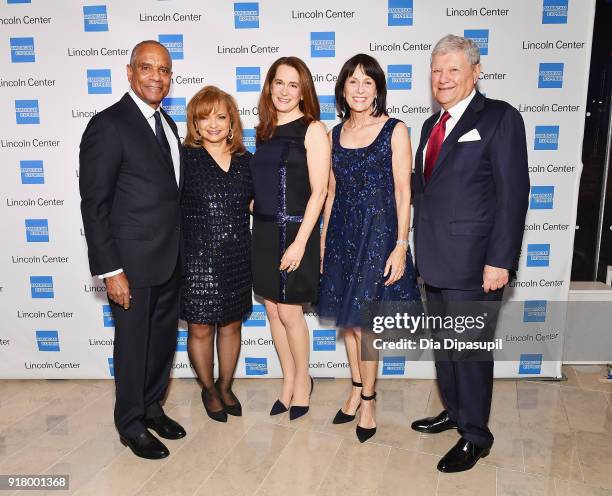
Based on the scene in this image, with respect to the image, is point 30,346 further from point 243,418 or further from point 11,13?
point 11,13

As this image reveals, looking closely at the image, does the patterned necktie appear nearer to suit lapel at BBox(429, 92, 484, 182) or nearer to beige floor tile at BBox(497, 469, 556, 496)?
suit lapel at BBox(429, 92, 484, 182)

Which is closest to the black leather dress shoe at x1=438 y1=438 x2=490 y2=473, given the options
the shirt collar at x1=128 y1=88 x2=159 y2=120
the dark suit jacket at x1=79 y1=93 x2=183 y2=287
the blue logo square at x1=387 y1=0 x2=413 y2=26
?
the dark suit jacket at x1=79 y1=93 x2=183 y2=287

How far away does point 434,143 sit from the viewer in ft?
7.91

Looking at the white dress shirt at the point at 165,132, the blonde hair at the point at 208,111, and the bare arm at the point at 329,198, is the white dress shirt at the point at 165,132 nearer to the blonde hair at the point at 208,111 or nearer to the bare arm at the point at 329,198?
the blonde hair at the point at 208,111

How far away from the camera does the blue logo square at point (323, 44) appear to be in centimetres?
314

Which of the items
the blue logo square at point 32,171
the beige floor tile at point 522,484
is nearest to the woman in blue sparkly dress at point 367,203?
the beige floor tile at point 522,484

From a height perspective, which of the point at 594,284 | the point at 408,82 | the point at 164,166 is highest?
the point at 408,82

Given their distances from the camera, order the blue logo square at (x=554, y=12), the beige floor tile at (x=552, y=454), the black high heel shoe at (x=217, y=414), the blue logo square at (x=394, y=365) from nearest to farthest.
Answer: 1. the beige floor tile at (x=552, y=454)
2. the black high heel shoe at (x=217, y=414)
3. the blue logo square at (x=554, y=12)
4. the blue logo square at (x=394, y=365)

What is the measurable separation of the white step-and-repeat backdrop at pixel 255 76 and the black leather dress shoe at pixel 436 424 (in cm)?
96

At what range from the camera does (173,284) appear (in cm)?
266

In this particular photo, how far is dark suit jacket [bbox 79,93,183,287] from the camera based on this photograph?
227 centimetres

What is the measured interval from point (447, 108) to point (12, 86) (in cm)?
263

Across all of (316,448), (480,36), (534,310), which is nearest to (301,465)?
(316,448)

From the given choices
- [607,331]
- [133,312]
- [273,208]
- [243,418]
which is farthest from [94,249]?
[607,331]
